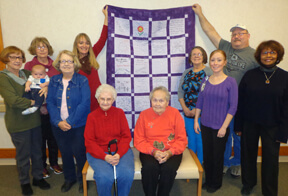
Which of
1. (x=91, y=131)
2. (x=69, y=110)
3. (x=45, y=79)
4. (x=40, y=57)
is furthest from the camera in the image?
(x=40, y=57)

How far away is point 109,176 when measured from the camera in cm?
156

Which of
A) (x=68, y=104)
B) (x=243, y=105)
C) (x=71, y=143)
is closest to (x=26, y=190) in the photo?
(x=71, y=143)

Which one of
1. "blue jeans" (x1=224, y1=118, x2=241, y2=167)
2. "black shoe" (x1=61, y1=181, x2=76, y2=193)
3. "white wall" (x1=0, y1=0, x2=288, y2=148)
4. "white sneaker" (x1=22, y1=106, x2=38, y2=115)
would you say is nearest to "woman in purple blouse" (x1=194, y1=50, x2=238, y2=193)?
"blue jeans" (x1=224, y1=118, x2=241, y2=167)

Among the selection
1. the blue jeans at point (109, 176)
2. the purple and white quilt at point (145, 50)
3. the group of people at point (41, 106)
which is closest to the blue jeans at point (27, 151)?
the group of people at point (41, 106)

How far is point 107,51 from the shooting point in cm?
245

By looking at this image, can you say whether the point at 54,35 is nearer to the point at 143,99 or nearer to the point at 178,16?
the point at 143,99

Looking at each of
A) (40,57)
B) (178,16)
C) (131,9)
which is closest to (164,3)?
(178,16)

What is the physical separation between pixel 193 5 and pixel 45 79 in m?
2.07

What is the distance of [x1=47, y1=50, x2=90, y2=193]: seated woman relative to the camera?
182 centimetres

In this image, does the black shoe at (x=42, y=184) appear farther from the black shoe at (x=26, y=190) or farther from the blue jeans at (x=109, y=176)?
the blue jeans at (x=109, y=176)

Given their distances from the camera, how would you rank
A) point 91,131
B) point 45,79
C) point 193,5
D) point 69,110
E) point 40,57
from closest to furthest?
1. point 91,131
2. point 69,110
3. point 45,79
4. point 40,57
5. point 193,5

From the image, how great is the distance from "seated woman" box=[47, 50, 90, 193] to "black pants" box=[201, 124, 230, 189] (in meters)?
1.30

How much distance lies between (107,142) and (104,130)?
4.8 inches

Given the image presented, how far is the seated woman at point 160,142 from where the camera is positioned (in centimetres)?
160
